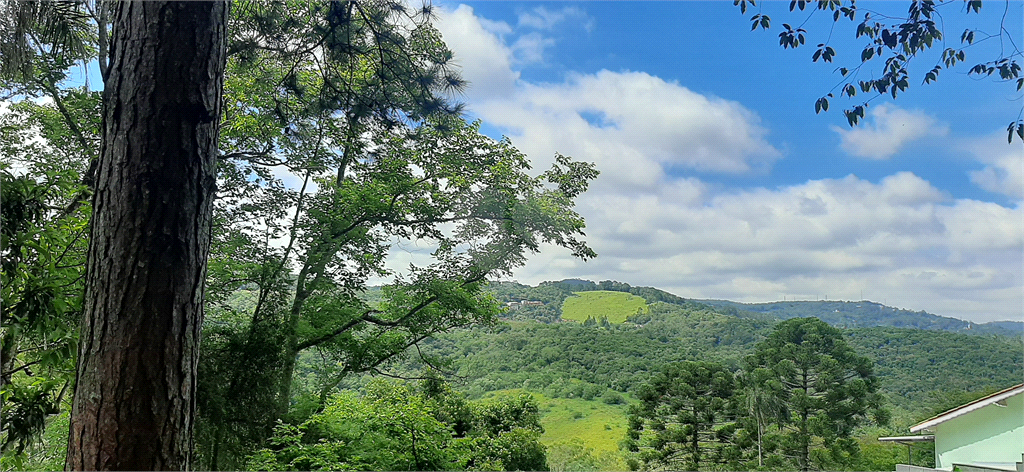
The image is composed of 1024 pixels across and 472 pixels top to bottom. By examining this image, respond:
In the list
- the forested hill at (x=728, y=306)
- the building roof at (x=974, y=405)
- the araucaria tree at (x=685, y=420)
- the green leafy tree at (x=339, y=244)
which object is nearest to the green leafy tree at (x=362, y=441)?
the green leafy tree at (x=339, y=244)

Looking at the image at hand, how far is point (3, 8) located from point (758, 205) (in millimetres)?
3942

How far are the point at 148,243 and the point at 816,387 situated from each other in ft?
14.0

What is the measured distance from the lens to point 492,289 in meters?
4.05

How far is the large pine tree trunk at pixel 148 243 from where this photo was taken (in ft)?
2.40

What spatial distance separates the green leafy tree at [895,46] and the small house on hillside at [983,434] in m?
2.02

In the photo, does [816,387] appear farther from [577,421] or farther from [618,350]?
[577,421]

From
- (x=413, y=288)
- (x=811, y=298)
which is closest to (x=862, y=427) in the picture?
(x=811, y=298)

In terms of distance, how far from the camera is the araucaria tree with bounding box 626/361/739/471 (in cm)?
399

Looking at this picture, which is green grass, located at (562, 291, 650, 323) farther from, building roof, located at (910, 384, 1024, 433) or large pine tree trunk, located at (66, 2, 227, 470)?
large pine tree trunk, located at (66, 2, 227, 470)

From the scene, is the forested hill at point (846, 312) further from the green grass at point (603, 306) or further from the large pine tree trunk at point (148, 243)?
the large pine tree trunk at point (148, 243)

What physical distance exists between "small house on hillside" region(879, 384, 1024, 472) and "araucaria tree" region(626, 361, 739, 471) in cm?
121

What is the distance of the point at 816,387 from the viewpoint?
3990 mm

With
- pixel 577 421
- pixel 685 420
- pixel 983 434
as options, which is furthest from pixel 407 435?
pixel 983 434

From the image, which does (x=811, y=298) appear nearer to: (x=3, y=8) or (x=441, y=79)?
(x=441, y=79)
